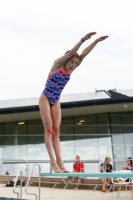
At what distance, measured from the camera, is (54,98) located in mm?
5098

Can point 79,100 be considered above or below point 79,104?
above

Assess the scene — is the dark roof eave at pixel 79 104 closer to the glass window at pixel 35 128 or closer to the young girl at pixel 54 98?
the glass window at pixel 35 128

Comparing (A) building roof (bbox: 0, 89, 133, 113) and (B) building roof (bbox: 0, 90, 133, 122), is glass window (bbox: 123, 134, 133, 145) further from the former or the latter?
(A) building roof (bbox: 0, 89, 133, 113)

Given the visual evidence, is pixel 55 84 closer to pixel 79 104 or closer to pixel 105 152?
pixel 79 104

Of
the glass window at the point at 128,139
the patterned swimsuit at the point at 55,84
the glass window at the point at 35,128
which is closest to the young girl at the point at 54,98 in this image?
the patterned swimsuit at the point at 55,84

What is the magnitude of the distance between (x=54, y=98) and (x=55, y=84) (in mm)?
276

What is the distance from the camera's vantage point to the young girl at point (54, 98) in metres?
4.86

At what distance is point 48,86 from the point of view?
197 inches

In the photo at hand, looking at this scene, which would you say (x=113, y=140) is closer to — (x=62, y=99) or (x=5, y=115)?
(x=62, y=99)

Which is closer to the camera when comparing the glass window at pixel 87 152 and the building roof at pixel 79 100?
the building roof at pixel 79 100

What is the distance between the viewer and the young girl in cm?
486

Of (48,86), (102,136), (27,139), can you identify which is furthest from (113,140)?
(48,86)

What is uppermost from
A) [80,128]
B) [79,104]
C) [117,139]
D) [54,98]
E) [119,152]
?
[79,104]

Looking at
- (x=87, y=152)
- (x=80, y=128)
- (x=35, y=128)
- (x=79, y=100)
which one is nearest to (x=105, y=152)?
(x=87, y=152)
